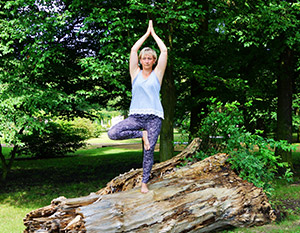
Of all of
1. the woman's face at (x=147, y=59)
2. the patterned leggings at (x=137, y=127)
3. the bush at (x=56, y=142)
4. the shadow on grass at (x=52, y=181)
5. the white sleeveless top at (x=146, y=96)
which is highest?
the woman's face at (x=147, y=59)

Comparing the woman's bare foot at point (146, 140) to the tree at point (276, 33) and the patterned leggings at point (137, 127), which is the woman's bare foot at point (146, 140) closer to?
the patterned leggings at point (137, 127)

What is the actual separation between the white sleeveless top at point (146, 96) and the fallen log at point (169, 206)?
1371 mm

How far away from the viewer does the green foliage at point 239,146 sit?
6.49m

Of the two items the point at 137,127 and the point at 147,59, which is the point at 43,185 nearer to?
the point at 137,127

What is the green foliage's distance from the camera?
255 inches

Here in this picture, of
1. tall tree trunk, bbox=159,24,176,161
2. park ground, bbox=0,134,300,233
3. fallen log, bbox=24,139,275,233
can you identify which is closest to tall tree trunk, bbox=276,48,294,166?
park ground, bbox=0,134,300,233

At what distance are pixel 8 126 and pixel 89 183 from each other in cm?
427

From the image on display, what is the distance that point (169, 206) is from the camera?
16.9 feet

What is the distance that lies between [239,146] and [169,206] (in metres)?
2.56

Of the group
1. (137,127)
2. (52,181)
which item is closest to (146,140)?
(137,127)

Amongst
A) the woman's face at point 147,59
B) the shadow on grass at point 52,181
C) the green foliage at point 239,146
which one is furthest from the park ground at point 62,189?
the woman's face at point 147,59

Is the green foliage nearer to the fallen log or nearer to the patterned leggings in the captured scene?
the fallen log

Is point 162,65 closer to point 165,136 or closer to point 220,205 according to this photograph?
point 220,205

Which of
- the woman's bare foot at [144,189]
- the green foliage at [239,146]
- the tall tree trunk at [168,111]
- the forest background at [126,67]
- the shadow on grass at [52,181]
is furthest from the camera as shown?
the tall tree trunk at [168,111]
